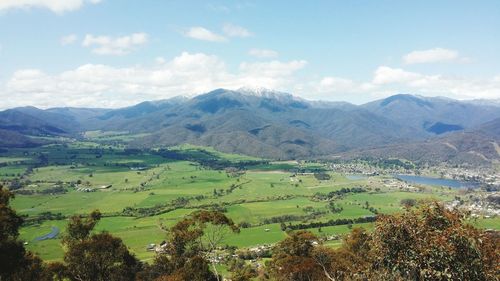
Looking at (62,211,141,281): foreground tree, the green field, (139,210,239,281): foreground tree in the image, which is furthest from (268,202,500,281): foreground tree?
the green field

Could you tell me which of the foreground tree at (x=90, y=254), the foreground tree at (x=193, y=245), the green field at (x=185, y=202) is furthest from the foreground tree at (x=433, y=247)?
the green field at (x=185, y=202)

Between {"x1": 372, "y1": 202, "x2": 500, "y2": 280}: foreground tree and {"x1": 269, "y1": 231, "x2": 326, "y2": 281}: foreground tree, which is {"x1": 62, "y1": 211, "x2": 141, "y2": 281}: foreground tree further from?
{"x1": 372, "y1": 202, "x2": 500, "y2": 280}: foreground tree

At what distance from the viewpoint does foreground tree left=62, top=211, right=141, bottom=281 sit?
34000 mm

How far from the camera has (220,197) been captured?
499 ft

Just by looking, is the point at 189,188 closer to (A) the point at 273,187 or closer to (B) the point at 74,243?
(A) the point at 273,187

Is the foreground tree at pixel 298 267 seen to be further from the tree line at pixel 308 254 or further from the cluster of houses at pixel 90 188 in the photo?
the cluster of houses at pixel 90 188

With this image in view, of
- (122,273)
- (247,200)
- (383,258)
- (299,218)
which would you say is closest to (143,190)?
(247,200)

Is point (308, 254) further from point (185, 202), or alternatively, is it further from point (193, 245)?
point (185, 202)

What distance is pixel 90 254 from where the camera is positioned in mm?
34156

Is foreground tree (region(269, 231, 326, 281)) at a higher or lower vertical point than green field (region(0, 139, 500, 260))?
higher

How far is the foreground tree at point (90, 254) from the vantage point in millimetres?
34000

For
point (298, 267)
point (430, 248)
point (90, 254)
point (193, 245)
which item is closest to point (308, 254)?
point (298, 267)

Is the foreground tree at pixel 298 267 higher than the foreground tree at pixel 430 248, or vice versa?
the foreground tree at pixel 430 248

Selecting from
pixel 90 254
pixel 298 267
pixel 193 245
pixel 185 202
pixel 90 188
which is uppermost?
pixel 90 254
